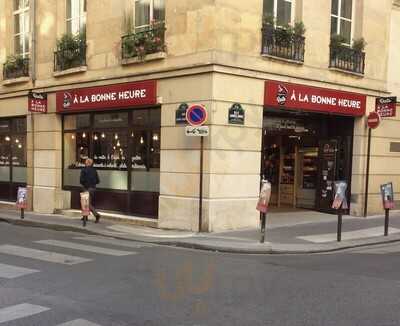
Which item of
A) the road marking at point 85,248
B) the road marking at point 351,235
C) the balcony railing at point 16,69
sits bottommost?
the road marking at point 85,248

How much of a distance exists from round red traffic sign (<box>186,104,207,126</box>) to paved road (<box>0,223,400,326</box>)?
2980 mm

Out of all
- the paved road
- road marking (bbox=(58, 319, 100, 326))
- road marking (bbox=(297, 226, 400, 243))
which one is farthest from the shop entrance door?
road marking (bbox=(58, 319, 100, 326))

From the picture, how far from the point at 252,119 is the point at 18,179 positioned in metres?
9.58

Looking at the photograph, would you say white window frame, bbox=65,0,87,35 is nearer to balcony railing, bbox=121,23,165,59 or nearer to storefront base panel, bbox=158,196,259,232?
balcony railing, bbox=121,23,165,59

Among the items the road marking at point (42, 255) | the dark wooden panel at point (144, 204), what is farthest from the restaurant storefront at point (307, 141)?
the road marking at point (42, 255)

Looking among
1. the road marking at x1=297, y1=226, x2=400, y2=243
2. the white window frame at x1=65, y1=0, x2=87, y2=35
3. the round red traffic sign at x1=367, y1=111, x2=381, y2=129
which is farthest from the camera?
the white window frame at x1=65, y1=0, x2=87, y2=35

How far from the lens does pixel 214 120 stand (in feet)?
40.5

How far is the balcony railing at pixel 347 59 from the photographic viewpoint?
1491cm

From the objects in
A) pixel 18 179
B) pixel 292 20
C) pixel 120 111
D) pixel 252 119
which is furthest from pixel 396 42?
pixel 18 179

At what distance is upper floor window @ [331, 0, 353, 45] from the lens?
15.3 meters

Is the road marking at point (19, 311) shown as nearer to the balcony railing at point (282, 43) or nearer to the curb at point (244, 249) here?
the curb at point (244, 249)

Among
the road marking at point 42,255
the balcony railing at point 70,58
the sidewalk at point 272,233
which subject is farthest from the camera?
the balcony railing at point 70,58

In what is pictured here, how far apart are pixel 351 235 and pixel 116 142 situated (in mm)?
6892


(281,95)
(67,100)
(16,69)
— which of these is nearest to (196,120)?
(281,95)
